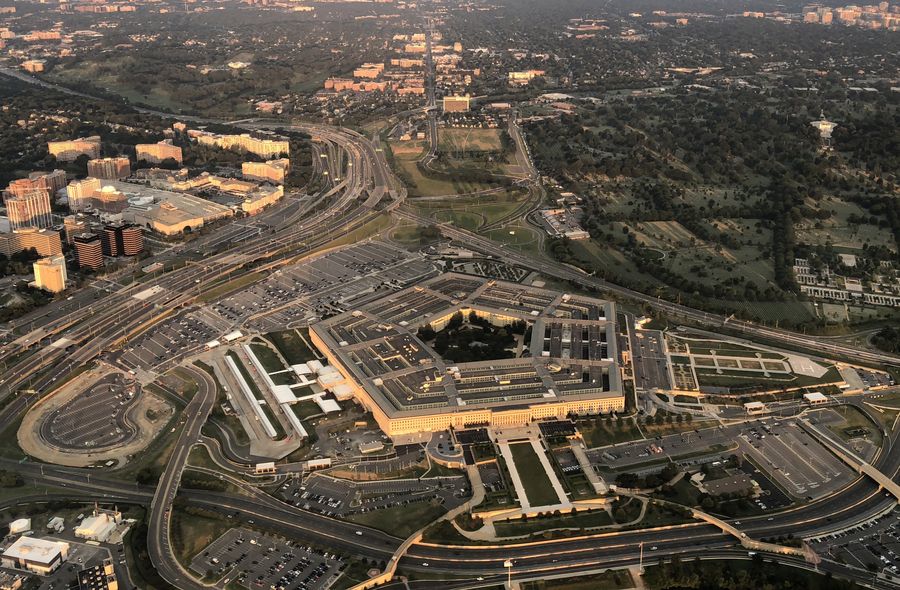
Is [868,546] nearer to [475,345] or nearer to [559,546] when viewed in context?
[559,546]

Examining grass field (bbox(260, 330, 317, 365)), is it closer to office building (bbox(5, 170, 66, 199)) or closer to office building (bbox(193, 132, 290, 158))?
office building (bbox(5, 170, 66, 199))

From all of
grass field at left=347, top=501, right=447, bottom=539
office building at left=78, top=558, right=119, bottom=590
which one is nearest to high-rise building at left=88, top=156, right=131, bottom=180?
office building at left=78, top=558, right=119, bottom=590

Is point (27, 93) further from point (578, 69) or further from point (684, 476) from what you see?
point (684, 476)

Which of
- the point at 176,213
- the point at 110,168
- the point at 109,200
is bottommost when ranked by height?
the point at 176,213

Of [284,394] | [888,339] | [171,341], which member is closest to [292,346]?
[284,394]

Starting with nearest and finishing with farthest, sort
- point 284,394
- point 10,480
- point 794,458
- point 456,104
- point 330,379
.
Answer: point 10,480 < point 794,458 < point 284,394 < point 330,379 < point 456,104

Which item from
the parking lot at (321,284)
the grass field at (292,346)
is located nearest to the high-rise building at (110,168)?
the parking lot at (321,284)
